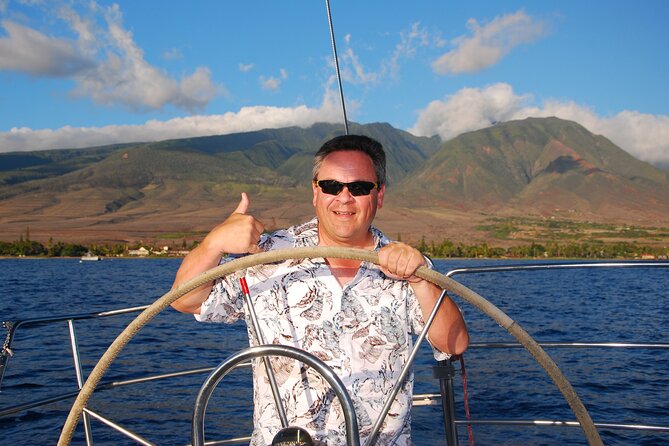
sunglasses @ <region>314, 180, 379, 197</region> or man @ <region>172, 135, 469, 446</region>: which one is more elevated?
sunglasses @ <region>314, 180, 379, 197</region>

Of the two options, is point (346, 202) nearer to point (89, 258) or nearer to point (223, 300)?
point (223, 300)

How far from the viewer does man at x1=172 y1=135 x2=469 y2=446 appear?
249 centimetres

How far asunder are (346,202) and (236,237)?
0.48 meters

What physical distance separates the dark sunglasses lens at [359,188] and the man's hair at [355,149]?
0.35 ft

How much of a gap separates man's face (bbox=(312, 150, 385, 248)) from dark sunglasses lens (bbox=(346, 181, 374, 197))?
1cm

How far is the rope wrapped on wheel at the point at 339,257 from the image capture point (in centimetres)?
205

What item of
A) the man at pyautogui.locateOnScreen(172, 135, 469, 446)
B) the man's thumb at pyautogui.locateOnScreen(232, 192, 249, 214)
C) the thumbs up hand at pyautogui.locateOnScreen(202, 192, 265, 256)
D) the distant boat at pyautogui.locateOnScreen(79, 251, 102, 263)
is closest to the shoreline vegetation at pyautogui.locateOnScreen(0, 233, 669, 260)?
the distant boat at pyautogui.locateOnScreen(79, 251, 102, 263)

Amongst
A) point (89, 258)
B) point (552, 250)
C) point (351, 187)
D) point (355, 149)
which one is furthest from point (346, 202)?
point (552, 250)

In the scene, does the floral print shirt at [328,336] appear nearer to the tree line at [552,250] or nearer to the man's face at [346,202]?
the man's face at [346,202]

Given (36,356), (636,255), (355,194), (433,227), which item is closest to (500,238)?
(433,227)

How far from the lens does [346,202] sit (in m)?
2.70

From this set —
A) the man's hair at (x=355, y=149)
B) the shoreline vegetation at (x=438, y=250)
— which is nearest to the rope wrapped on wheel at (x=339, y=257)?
the man's hair at (x=355, y=149)

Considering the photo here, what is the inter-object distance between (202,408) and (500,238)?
178364 millimetres

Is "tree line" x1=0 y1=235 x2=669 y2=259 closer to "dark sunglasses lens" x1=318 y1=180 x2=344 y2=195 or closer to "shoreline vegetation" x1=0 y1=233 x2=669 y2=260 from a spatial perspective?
"shoreline vegetation" x1=0 y1=233 x2=669 y2=260
